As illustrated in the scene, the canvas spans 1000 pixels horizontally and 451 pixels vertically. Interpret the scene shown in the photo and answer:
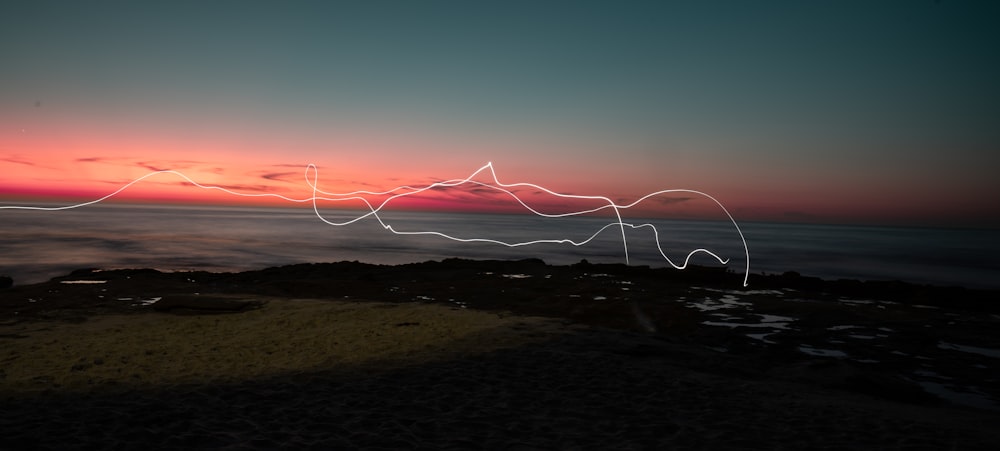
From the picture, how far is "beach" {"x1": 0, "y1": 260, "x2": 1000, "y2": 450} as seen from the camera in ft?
18.4

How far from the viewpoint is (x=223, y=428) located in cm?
558

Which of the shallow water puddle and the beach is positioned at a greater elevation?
the beach

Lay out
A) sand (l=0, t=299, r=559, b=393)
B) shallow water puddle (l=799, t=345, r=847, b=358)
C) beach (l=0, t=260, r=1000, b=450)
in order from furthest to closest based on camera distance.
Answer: shallow water puddle (l=799, t=345, r=847, b=358), sand (l=0, t=299, r=559, b=393), beach (l=0, t=260, r=1000, b=450)

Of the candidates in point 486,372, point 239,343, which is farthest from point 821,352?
point 239,343

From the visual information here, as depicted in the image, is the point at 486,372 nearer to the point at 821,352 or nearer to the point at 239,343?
the point at 239,343

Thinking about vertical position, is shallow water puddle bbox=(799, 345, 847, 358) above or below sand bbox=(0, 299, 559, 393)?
below

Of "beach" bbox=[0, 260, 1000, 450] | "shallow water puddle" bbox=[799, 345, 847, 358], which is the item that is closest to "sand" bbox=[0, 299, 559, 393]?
"beach" bbox=[0, 260, 1000, 450]

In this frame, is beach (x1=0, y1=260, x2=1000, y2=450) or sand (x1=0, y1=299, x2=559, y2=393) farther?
sand (x1=0, y1=299, x2=559, y2=393)

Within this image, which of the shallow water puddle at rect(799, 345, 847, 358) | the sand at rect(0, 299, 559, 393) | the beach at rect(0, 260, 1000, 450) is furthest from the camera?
the shallow water puddle at rect(799, 345, 847, 358)

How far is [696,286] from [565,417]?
14.7 m

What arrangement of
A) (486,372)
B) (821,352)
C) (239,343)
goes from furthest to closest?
1. (821,352)
2. (239,343)
3. (486,372)

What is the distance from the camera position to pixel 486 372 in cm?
788

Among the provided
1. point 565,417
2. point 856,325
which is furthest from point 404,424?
point 856,325

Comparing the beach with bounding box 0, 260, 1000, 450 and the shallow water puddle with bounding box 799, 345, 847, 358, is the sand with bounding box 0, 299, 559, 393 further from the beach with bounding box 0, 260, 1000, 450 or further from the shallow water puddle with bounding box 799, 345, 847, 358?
the shallow water puddle with bounding box 799, 345, 847, 358
